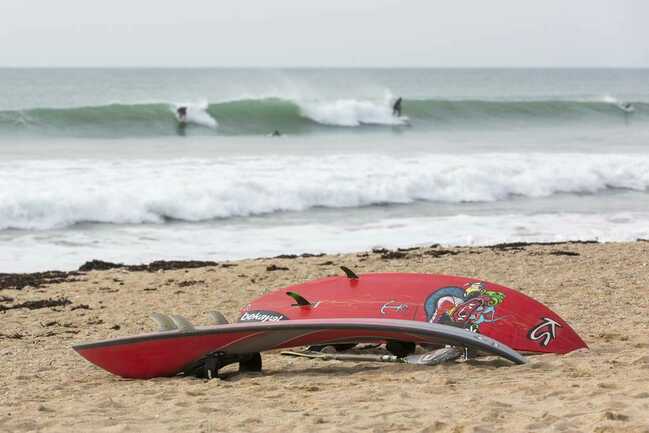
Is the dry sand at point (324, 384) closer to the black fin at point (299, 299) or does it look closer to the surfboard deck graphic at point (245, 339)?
the surfboard deck graphic at point (245, 339)

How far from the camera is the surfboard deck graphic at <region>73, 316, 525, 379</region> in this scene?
539 centimetres

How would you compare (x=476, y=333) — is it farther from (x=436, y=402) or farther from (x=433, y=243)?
(x=433, y=243)

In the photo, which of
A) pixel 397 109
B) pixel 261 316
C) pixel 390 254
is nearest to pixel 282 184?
pixel 390 254

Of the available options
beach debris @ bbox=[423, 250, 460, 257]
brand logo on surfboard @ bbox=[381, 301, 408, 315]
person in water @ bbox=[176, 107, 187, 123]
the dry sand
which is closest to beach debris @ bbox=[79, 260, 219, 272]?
the dry sand

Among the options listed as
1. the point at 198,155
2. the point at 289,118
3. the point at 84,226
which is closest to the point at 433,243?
the point at 84,226

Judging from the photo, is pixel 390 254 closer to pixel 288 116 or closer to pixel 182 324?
pixel 182 324

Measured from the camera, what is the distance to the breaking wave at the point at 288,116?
26812 millimetres

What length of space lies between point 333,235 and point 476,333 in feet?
23.2

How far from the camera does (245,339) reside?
547 centimetres

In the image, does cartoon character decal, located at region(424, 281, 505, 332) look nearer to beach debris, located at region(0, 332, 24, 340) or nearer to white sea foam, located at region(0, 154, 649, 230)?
beach debris, located at region(0, 332, 24, 340)

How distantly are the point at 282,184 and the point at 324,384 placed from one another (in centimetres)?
1080

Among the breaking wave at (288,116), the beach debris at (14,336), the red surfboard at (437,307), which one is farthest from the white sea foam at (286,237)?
the breaking wave at (288,116)

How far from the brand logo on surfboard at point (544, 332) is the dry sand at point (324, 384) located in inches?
6.5

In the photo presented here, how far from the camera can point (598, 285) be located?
8.02m
